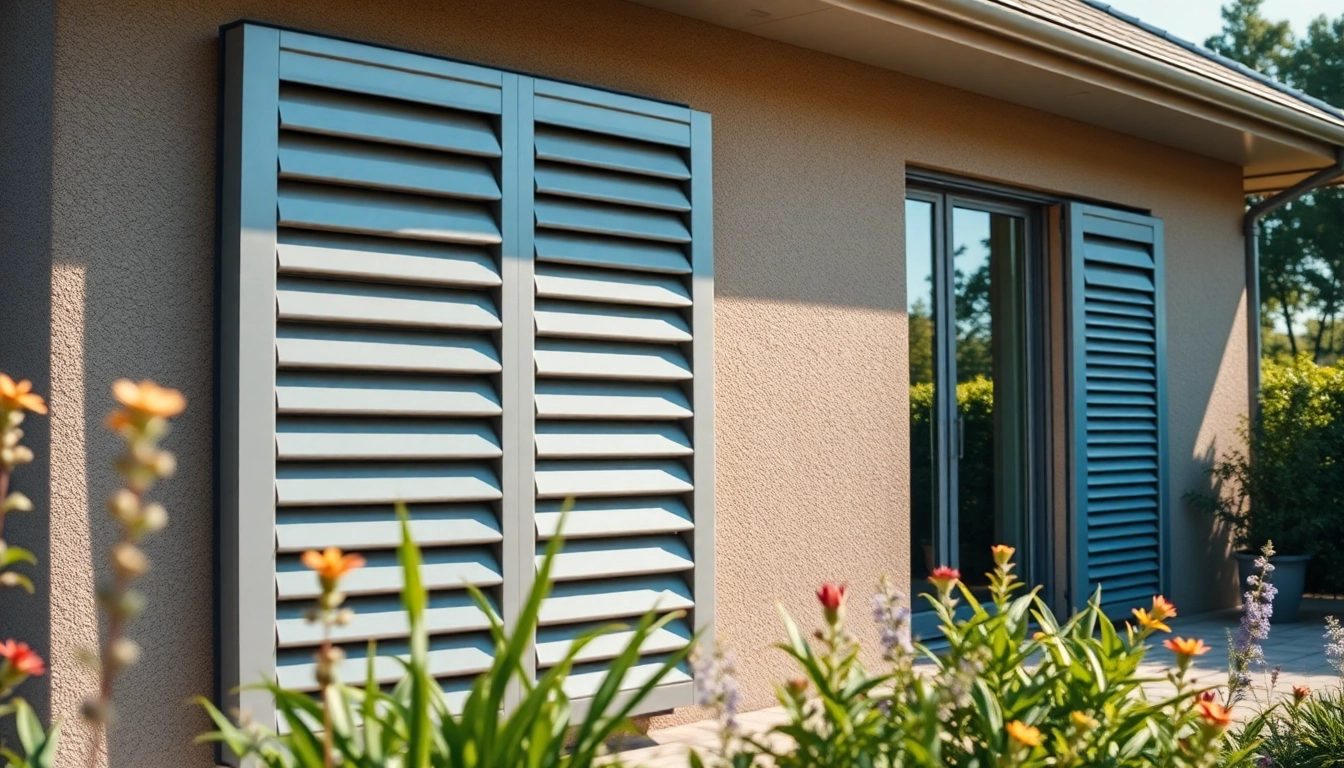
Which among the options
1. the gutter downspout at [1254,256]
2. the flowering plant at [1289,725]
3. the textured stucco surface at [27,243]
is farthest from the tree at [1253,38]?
the textured stucco surface at [27,243]

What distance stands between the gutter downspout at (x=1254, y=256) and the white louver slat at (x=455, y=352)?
5.42 meters

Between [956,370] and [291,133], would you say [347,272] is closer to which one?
[291,133]

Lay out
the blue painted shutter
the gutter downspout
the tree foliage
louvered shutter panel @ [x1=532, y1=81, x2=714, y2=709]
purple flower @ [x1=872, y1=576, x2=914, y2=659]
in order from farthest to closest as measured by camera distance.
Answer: the tree foliage
the gutter downspout
louvered shutter panel @ [x1=532, y1=81, x2=714, y2=709]
the blue painted shutter
purple flower @ [x1=872, y1=576, x2=914, y2=659]

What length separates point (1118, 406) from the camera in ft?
26.6

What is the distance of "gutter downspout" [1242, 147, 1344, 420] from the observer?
30.2ft

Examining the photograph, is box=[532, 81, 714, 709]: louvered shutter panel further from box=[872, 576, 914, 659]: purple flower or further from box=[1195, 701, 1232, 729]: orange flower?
box=[1195, 701, 1232, 729]: orange flower

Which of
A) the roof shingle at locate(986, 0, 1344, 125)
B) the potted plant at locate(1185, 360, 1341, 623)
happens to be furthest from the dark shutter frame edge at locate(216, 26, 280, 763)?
the potted plant at locate(1185, 360, 1341, 623)

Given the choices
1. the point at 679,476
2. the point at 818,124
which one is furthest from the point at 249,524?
the point at 818,124

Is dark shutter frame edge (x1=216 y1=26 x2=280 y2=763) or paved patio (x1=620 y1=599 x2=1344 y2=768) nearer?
dark shutter frame edge (x1=216 y1=26 x2=280 y2=763)

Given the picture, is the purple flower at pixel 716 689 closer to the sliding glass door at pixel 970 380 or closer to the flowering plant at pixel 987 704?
the flowering plant at pixel 987 704

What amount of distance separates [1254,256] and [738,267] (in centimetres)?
524

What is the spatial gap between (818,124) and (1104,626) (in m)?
3.66

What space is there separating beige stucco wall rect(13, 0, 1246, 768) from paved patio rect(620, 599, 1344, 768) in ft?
1.17

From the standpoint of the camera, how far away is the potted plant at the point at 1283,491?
852 centimetres
